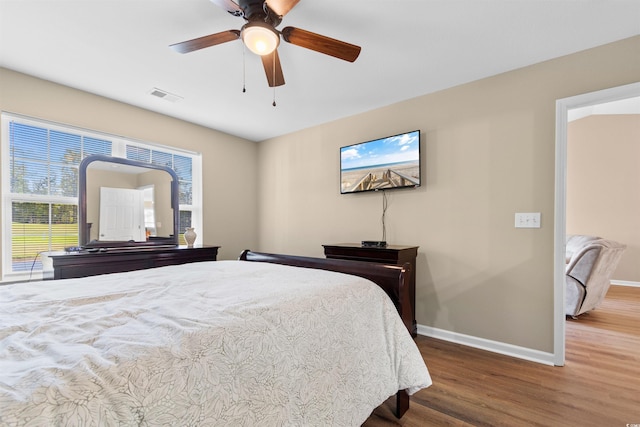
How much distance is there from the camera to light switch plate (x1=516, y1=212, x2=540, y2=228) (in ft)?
7.84

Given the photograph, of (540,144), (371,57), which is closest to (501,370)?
(540,144)

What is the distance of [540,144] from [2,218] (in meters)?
4.59

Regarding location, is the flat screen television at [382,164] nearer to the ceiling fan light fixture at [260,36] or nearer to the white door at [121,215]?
the ceiling fan light fixture at [260,36]

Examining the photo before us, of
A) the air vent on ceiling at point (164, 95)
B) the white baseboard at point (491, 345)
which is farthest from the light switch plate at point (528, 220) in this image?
the air vent on ceiling at point (164, 95)

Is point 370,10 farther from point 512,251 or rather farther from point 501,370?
point 501,370

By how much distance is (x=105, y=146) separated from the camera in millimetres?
3064

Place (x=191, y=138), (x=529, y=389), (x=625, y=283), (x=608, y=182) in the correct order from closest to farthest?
(x=529, y=389) < (x=191, y=138) < (x=625, y=283) < (x=608, y=182)

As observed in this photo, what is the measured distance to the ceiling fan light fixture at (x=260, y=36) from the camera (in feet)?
5.16

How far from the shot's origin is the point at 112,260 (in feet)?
8.86

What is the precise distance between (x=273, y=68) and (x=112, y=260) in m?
2.28

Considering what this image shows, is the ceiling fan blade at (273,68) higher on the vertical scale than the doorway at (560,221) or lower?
higher

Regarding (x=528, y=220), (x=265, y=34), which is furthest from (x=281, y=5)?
(x=528, y=220)

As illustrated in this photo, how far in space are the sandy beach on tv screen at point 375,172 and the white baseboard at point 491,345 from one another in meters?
1.57

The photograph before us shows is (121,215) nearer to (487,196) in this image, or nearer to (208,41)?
(208,41)
